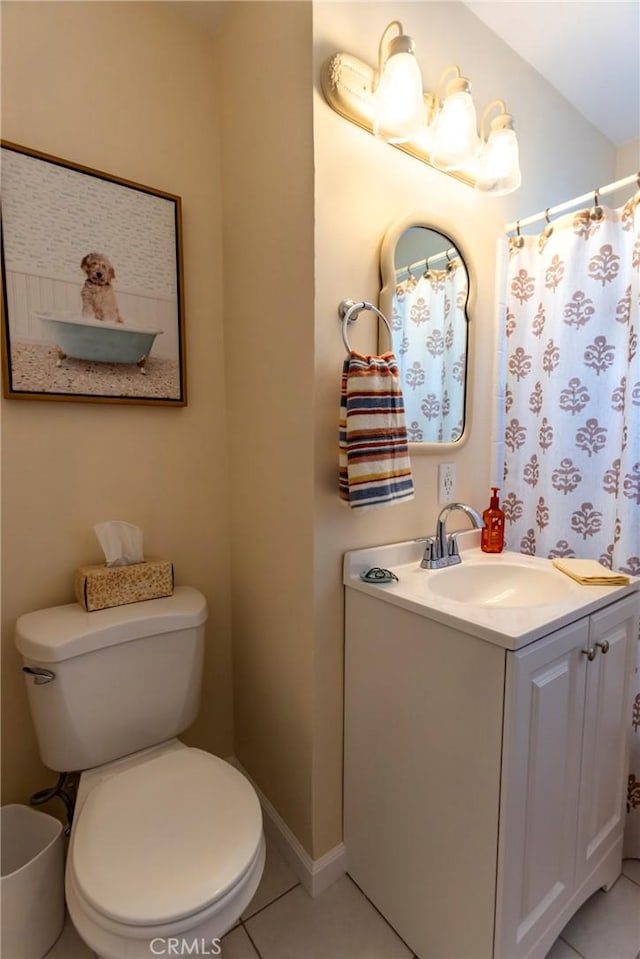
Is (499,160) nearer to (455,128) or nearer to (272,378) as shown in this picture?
(455,128)

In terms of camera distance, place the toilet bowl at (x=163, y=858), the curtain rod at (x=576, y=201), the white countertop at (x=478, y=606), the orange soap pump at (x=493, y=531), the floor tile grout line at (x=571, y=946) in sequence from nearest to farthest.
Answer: the toilet bowl at (x=163, y=858) → the white countertop at (x=478, y=606) → the floor tile grout line at (x=571, y=946) → the curtain rod at (x=576, y=201) → the orange soap pump at (x=493, y=531)

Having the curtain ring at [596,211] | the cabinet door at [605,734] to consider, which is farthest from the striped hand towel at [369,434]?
the curtain ring at [596,211]

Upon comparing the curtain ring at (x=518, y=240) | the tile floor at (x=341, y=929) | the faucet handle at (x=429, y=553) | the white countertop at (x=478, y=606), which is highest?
the curtain ring at (x=518, y=240)

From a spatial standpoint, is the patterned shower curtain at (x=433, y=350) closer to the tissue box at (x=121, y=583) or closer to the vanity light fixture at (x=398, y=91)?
the vanity light fixture at (x=398, y=91)

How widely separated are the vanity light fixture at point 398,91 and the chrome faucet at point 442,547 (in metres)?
0.96

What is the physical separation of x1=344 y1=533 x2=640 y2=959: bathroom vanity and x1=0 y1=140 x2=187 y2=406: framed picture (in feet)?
2.81

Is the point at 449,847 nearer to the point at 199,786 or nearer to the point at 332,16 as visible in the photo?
the point at 199,786

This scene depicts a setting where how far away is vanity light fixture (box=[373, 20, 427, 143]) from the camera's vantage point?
103cm

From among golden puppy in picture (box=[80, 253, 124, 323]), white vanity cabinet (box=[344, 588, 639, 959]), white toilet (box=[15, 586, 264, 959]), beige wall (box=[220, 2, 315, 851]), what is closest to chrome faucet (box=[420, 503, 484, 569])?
white vanity cabinet (box=[344, 588, 639, 959])

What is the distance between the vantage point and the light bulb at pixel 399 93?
103 centimetres

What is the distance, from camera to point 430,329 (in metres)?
1.38

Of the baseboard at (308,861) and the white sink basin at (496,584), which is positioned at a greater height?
the white sink basin at (496,584)

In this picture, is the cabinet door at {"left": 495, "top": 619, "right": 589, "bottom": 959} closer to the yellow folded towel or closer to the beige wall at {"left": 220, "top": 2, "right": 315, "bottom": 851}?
the yellow folded towel

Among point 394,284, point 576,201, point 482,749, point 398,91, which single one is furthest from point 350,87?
point 482,749
